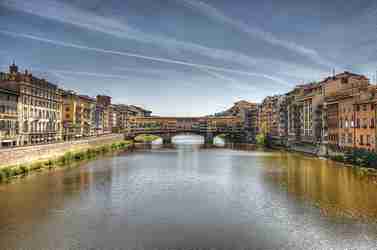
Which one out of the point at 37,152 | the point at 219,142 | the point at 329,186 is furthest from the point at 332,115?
the point at 219,142

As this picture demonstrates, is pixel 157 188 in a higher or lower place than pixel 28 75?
lower

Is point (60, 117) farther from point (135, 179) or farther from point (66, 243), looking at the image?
point (66, 243)

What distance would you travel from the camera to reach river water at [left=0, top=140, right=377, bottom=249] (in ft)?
70.5

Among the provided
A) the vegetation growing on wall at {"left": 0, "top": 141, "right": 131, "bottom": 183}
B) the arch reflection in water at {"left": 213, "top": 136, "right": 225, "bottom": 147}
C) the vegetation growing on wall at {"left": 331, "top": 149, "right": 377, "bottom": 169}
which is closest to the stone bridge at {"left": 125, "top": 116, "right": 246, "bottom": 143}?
the arch reflection in water at {"left": 213, "top": 136, "right": 225, "bottom": 147}

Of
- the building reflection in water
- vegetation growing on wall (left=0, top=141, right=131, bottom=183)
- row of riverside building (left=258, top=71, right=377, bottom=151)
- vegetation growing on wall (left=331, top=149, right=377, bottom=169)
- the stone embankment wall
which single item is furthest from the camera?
row of riverside building (left=258, top=71, right=377, bottom=151)

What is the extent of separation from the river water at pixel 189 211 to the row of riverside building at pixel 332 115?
13712mm

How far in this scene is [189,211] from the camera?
28.9 metres

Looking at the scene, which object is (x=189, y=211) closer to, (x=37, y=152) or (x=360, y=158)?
(x=37, y=152)

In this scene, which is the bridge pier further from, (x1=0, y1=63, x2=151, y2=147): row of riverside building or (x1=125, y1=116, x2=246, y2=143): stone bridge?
(x1=0, y1=63, x2=151, y2=147): row of riverside building

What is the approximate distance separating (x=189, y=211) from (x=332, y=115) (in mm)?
49903

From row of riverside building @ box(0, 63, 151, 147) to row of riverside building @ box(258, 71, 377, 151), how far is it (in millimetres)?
61609

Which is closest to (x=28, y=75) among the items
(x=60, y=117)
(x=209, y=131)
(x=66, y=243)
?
(x=60, y=117)

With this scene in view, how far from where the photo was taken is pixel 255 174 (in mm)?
49750

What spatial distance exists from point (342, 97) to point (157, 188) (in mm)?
42786
